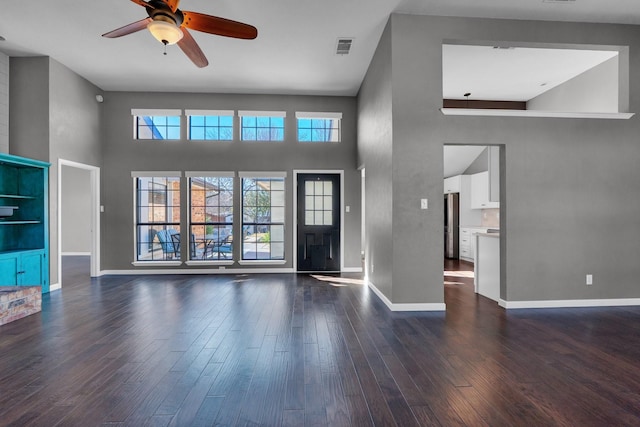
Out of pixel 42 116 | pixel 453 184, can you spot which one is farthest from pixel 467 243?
pixel 42 116

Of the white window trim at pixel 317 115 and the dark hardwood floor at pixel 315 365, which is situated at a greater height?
the white window trim at pixel 317 115

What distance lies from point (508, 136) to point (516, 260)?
5.02 feet

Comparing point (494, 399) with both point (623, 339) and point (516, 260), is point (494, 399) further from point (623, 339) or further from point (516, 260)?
point (516, 260)

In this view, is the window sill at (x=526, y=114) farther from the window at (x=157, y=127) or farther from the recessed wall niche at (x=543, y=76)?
the window at (x=157, y=127)

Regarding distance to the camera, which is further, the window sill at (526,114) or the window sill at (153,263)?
the window sill at (153,263)

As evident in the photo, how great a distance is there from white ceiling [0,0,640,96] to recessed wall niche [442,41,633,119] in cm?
48

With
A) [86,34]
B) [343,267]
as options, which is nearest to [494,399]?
[343,267]

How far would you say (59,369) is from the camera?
2.44 metres

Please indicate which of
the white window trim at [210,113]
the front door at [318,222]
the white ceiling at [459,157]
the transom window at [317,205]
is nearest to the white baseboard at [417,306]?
the front door at [318,222]

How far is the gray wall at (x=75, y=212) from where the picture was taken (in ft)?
31.8

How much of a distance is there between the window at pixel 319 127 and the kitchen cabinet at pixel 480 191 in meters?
3.68

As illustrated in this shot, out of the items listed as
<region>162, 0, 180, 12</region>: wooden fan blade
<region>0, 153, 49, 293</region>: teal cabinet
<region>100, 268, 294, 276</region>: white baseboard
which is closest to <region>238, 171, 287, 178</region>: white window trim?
<region>100, 268, 294, 276</region>: white baseboard

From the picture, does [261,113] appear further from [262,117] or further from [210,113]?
[210,113]

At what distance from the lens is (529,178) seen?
4.03 meters
